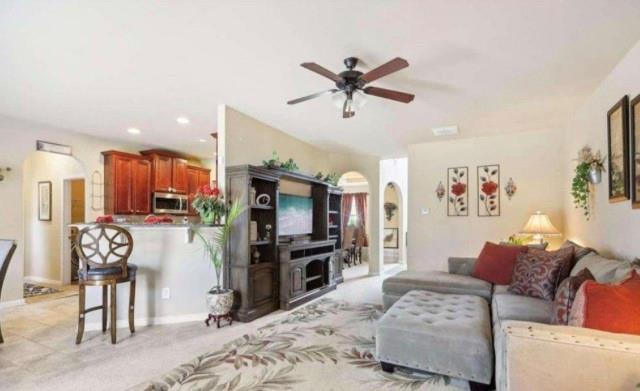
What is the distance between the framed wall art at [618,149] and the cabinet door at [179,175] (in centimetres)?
639

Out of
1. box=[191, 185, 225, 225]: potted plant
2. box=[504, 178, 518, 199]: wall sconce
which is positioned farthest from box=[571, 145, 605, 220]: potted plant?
box=[191, 185, 225, 225]: potted plant

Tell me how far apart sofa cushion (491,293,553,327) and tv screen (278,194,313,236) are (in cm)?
299

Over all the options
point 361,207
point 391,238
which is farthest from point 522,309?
point 361,207

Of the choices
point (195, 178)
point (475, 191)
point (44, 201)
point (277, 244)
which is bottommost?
point (277, 244)

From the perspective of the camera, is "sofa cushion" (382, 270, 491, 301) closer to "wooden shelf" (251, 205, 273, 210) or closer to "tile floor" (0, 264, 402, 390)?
"tile floor" (0, 264, 402, 390)

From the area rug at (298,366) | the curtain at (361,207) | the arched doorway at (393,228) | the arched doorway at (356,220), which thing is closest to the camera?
the area rug at (298,366)

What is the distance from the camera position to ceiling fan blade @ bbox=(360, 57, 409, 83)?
2.46m

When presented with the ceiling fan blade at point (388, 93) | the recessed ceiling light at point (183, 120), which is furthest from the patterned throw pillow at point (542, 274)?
the recessed ceiling light at point (183, 120)

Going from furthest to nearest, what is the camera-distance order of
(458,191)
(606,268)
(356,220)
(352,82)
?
1. (356,220)
2. (458,191)
3. (352,82)
4. (606,268)

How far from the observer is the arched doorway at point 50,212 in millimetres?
6113

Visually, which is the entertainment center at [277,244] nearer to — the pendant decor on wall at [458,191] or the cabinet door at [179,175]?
the pendant decor on wall at [458,191]

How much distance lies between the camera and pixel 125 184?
5754 millimetres

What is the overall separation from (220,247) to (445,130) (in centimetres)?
362

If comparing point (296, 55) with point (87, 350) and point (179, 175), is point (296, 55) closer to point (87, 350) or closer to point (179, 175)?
point (87, 350)
